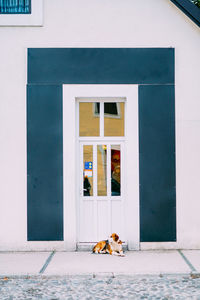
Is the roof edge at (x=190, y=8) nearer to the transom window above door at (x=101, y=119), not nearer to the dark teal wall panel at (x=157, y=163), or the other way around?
the dark teal wall panel at (x=157, y=163)

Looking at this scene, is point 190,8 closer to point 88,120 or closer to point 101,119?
point 101,119

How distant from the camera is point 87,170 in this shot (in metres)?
8.96

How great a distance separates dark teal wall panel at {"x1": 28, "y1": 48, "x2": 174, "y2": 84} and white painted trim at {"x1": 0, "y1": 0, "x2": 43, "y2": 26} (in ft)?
1.85

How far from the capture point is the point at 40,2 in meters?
8.64

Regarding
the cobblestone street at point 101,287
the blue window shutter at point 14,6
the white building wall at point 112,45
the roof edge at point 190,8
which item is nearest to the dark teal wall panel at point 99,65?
the white building wall at point 112,45

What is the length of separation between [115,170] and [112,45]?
2605 millimetres

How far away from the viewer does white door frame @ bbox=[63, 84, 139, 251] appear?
859cm

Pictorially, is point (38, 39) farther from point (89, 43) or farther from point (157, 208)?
point (157, 208)

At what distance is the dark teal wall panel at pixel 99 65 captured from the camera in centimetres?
867

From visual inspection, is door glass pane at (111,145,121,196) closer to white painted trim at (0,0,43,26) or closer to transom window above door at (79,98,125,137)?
transom window above door at (79,98,125,137)

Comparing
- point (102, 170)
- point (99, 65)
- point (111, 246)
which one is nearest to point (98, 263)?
point (111, 246)

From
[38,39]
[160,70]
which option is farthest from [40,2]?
[160,70]

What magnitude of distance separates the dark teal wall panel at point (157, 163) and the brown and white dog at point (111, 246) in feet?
2.15

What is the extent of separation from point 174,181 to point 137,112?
1605 mm
